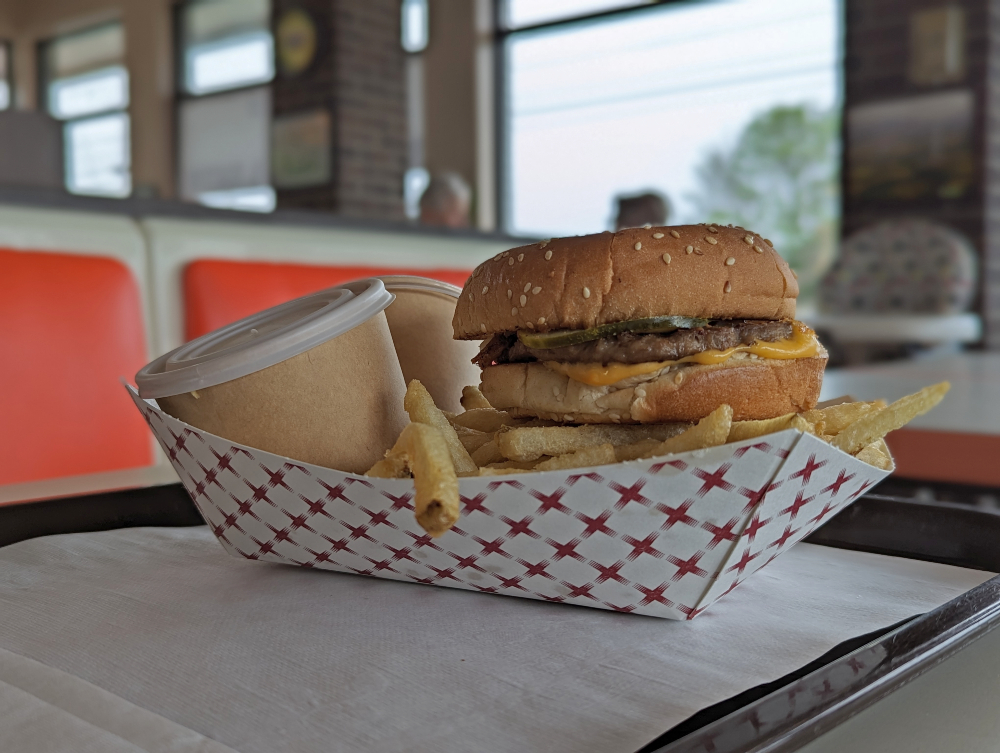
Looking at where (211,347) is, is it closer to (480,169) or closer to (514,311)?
(514,311)

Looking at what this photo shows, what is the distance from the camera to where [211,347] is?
0.75 m

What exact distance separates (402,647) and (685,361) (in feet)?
1.07

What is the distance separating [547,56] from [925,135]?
3.28 meters

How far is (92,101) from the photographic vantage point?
1016 cm

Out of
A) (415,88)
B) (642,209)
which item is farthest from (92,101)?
(642,209)

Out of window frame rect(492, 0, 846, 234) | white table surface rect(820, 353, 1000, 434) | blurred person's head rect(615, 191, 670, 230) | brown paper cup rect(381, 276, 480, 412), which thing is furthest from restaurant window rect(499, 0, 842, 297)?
brown paper cup rect(381, 276, 480, 412)

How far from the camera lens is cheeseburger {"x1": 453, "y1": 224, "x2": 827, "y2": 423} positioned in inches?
28.6

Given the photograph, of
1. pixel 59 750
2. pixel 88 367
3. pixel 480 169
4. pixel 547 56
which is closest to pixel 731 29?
pixel 547 56

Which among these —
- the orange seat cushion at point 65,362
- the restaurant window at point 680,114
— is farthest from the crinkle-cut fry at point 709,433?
the restaurant window at point 680,114

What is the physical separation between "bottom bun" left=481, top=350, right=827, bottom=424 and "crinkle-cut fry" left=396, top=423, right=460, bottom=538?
0.19 metres

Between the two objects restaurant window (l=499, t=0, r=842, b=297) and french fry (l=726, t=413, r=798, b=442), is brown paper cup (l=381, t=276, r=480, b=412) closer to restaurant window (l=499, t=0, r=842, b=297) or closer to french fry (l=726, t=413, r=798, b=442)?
french fry (l=726, t=413, r=798, b=442)

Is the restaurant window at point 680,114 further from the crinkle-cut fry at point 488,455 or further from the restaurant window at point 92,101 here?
the crinkle-cut fry at point 488,455

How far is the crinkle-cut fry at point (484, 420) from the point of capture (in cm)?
82

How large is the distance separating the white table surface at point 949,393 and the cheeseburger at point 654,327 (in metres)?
1.01
